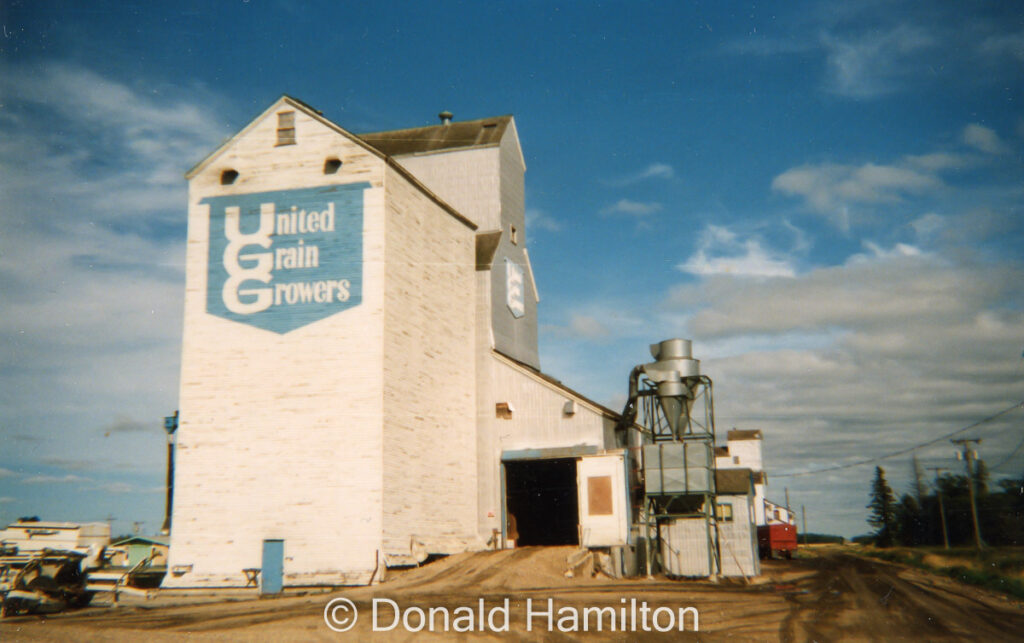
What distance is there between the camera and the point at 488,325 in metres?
33.4

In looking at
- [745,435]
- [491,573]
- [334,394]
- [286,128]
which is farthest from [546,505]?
[745,435]

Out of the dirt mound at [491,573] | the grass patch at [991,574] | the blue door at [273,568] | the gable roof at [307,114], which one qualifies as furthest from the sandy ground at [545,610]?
the gable roof at [307,114]

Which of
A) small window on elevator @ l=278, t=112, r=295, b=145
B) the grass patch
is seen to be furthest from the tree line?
small window on elevator @ l=278, t=112, r=295, b=145

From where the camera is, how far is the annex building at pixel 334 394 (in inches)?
987

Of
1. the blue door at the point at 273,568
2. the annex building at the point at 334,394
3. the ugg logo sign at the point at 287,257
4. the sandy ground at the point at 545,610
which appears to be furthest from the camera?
the ugg logo sign at the point at 287,257

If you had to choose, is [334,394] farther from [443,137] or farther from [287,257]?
[443,137]

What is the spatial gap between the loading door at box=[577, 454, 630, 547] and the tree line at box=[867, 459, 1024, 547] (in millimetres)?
36217

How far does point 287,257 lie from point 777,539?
41770mm

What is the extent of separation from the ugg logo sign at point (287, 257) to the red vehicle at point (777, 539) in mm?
39855

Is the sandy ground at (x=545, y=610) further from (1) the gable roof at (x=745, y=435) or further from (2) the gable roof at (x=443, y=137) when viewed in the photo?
(1) the gable roof at (x=745, y=435)

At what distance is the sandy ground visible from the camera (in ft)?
49.7

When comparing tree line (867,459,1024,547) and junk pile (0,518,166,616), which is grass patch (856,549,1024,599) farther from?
junk pile (0,518,166,616)

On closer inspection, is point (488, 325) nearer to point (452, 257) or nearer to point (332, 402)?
point (452, 257)

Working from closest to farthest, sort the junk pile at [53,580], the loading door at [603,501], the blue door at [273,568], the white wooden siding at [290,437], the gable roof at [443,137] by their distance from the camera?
the junk pile at [53,580] < the blue door at [273,568] < the white wooden siding at [290,437] < the loading door at [603,501] < the gable roof at [443,137]
